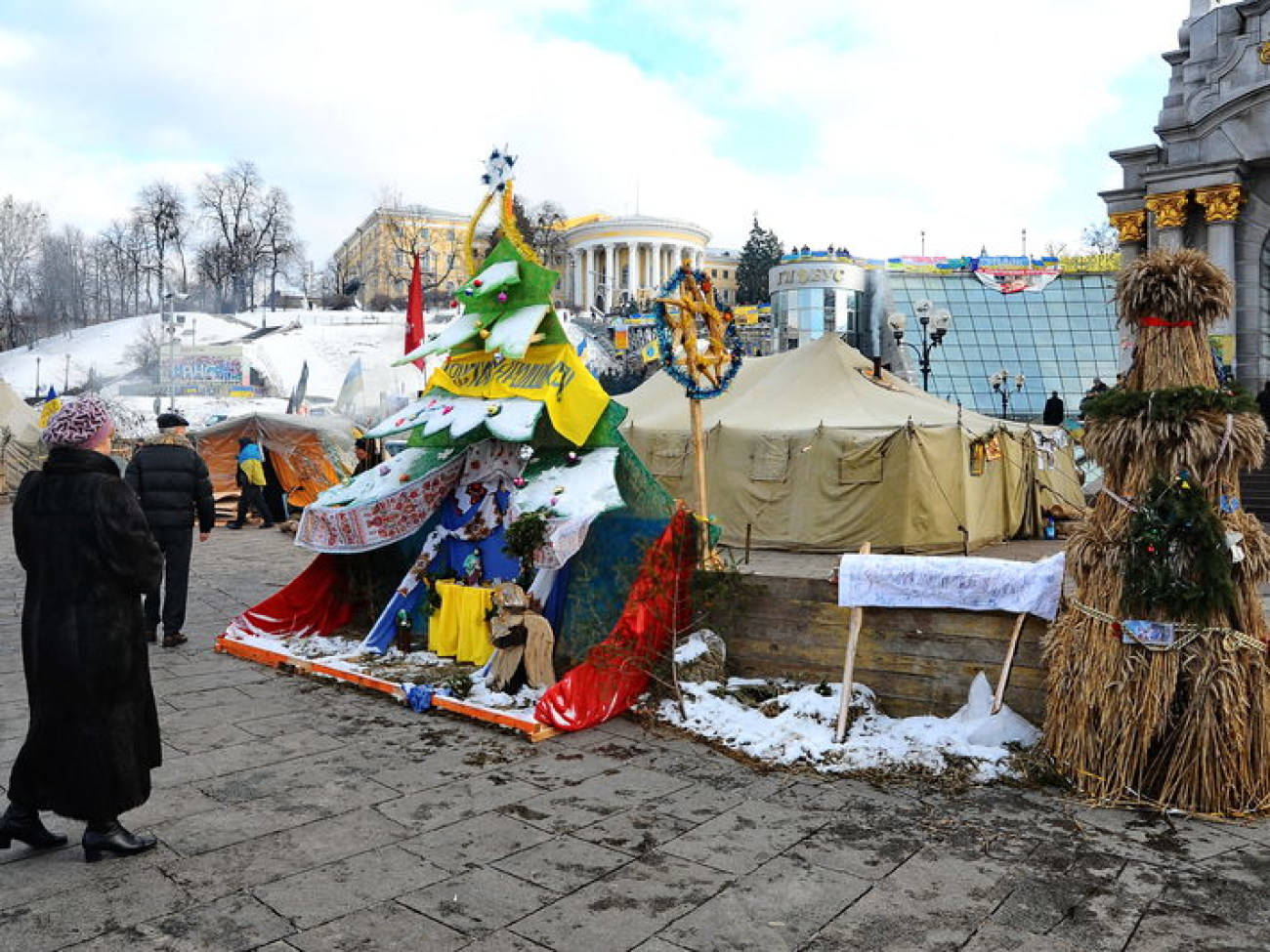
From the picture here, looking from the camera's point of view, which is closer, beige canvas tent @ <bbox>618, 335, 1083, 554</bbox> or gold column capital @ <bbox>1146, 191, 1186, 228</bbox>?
beige canvas tent @ <bbox>618, 335, 1083, 554</bbox>

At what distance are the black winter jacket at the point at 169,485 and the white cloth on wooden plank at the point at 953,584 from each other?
526 cm

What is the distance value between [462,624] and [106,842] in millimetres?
3395

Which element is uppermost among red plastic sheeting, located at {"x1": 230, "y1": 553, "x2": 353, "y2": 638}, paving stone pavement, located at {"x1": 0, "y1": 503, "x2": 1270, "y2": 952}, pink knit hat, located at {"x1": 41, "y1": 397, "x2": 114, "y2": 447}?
pink knit hat, located at {"x1": 41, "y1": 397, "x2": 114, "y2": 447}

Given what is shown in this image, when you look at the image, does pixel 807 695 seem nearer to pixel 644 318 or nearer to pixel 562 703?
pixel 562 703

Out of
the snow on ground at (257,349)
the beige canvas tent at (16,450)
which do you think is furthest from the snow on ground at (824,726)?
the snow on ground at (257,349)

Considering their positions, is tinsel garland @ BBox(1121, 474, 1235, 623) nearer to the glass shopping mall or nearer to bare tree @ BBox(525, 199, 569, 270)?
the glass shopping mall

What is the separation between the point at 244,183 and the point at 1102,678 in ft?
251

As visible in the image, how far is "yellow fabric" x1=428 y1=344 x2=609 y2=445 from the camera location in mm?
6633

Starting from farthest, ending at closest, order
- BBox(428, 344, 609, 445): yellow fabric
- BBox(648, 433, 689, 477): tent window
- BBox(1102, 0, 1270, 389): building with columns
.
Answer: BBox(1102, 0, 1270, 389): building with columns
BBox(648, 433, 689, 477): tent window
BBox(428, 344, 609, 445): yellow fabric

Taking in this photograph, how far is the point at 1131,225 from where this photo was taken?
1775cm

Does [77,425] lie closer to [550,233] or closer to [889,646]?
[889,646]

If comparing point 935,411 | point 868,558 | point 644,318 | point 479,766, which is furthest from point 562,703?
point 644,318

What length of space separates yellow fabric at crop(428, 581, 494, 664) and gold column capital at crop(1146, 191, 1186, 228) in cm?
1514

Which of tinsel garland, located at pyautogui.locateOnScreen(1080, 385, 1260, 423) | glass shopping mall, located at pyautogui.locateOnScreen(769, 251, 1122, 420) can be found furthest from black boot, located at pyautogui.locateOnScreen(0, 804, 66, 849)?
glass shopping mall, located at pyautogui.locateOnScreen(769, 251, 1122, 420)
